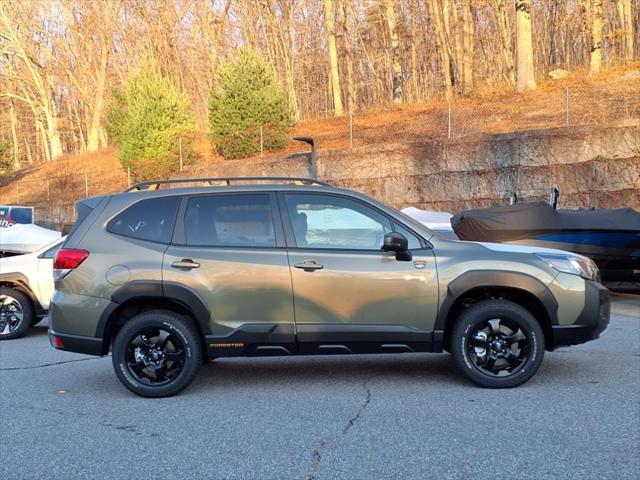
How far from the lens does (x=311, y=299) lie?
609 centimetres

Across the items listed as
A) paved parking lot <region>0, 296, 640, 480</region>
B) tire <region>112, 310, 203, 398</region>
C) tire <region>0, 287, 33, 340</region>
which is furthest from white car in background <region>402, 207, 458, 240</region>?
tire <region>112, 310, 203, 398</region>

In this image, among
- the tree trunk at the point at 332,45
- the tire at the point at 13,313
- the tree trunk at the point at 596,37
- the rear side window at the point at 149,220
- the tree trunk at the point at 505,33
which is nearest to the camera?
the rear side window at the point at 149,220

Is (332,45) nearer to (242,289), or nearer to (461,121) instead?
(461,121)

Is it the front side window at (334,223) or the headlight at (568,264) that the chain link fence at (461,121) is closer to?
the headlight at (568,264)

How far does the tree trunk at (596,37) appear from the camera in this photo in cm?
3072

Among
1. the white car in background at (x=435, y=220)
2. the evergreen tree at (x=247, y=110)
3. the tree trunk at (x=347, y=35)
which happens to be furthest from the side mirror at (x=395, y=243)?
the tree trunk at (x=347, y=35)

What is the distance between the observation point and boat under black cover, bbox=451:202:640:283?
12281mm

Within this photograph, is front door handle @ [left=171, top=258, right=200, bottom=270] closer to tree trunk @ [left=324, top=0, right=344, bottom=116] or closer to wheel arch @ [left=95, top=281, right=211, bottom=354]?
wheel arch @ [left=95, top=281, right=211, bottom=354]

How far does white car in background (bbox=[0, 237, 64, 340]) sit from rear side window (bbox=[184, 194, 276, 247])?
4.84 m

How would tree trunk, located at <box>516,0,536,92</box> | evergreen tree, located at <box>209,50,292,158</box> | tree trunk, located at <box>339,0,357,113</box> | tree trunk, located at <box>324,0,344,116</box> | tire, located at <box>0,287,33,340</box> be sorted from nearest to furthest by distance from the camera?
tire, located at <box>0,287,33,340</box>, tree trunk, located at <box>516,0,536,92</box>, evergreen tree, located at <box>209,50,292,158</box>, tree trunk, located at <box>324,0,344,116</box>, tree trunk, located at <box>339,0,357,113</box>

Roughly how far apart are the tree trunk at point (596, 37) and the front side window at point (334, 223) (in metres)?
26.8

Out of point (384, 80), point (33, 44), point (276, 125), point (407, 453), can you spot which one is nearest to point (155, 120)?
point (276, 125)

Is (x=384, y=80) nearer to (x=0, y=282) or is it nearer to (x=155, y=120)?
(x=155, y=120)

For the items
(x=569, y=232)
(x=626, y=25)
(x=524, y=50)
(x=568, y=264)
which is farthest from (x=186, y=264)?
(x=626, y=25)
